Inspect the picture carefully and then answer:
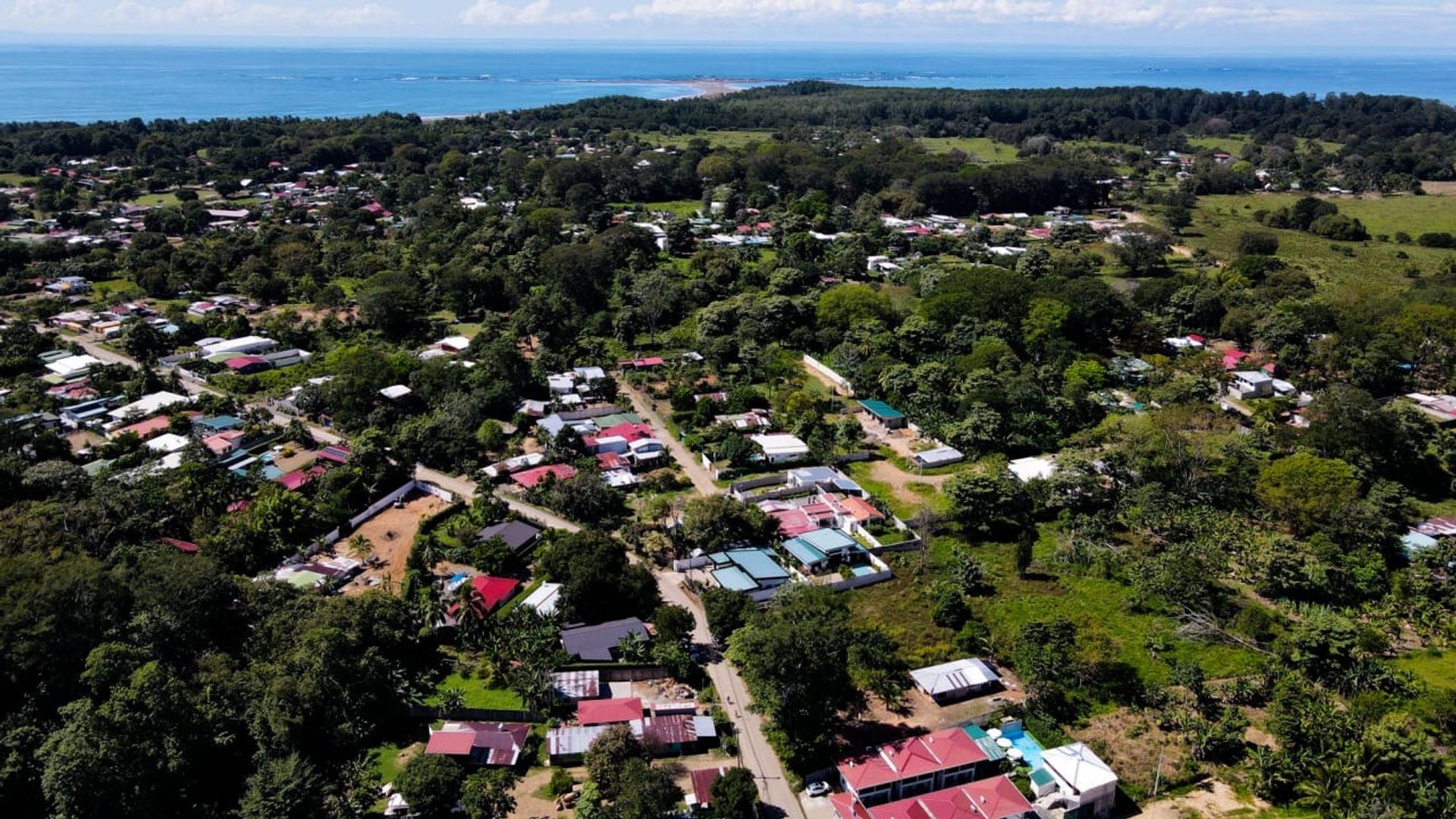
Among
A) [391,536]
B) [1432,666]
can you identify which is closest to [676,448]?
[391,536]

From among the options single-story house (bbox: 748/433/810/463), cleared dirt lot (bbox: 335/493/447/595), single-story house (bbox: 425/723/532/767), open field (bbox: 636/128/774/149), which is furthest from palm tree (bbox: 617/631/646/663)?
open field (bbox: 636/128/774/149)

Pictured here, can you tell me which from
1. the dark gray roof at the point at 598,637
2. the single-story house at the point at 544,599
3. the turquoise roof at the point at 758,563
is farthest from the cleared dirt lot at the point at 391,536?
the turquoise roof at the point at 758,563

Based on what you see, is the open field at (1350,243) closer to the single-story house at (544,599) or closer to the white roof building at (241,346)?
the single-story house at (544,599)

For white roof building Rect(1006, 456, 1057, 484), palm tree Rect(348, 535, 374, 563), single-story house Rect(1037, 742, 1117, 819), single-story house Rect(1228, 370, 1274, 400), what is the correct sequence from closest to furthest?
single-story house Rect(1037, 742, 1117, 819) < palm tree Rect(348, 535, 374, 563) < white roof building Rect(1006, 456, 1057, 484) < single-story house Rect(1228, 370, 1274, 400)

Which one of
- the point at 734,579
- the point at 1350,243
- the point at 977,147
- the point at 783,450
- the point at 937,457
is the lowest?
the point at 734,579

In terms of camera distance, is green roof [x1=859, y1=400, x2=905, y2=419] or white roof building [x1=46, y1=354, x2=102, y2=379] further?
white roof building [x1=46, y1=354, x2=102, y2=379]

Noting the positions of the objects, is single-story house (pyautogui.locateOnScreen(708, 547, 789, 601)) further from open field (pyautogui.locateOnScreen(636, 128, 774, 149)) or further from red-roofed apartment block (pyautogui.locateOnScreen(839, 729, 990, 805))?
open field (pyautogui.locateOnScreen(636, 128, 774, 149))

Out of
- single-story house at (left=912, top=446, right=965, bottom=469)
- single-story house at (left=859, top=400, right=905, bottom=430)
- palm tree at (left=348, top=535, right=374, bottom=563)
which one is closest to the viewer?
palm tree at (left=348, top=535, right=374, bottom=563)

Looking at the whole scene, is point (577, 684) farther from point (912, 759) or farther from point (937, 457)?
point (937, 457)
